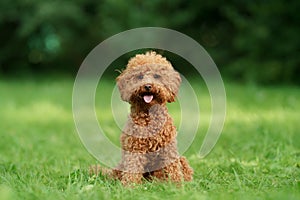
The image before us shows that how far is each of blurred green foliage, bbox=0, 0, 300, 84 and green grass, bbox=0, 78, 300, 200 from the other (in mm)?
2461

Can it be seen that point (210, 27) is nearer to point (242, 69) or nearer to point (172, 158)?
→ point (242, 69)

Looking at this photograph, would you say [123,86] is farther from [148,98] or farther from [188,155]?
[188,155]

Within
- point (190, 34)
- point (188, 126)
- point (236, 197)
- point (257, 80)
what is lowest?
point (236, 197)

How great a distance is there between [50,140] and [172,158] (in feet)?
8.81

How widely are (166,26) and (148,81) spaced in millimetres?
9584

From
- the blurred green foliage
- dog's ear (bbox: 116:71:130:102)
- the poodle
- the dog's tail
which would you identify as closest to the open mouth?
the poodle

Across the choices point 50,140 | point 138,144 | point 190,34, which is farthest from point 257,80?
point 138,144

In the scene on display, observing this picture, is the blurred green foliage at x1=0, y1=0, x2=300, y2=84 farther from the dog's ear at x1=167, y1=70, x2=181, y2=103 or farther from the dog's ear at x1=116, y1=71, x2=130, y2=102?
the dog's ear at x1=116, y1=71, x2=130, y2=102

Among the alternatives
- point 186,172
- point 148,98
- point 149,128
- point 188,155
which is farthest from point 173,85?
point 188,155

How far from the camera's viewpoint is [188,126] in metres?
6.54

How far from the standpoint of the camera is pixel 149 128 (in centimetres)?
378

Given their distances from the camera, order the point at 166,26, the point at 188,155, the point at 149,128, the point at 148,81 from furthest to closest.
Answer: the point at 166,26, the point at 188,155, the point at 149,128, the point at 148,81

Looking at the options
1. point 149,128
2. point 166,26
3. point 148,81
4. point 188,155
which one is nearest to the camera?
point 148,81

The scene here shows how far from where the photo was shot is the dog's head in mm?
3684
